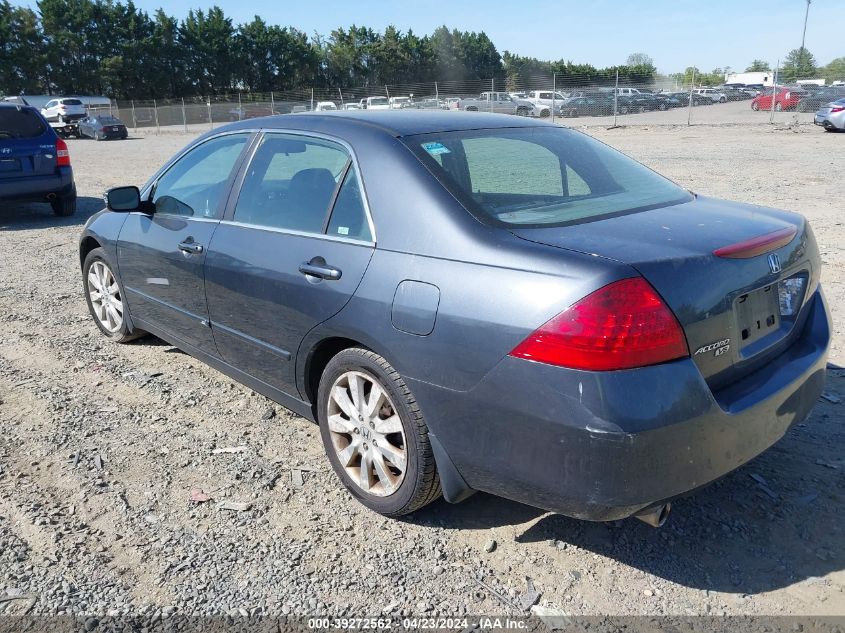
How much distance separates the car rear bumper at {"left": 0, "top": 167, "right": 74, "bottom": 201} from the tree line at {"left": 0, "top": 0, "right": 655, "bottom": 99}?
194 ft

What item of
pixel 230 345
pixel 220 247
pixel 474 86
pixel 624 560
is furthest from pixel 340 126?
pixel 474 86

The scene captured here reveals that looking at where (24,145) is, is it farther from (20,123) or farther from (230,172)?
(230,172)

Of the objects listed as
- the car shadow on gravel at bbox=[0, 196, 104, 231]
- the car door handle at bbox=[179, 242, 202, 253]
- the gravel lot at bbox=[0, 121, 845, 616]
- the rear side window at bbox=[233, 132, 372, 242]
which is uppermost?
the rear side window at bbox=[233, 132, 372, 242]

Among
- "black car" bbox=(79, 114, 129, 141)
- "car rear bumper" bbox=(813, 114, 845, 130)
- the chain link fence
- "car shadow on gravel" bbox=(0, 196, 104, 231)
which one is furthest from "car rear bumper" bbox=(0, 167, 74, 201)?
"black car" bbox=(79, 114, 129, 141)

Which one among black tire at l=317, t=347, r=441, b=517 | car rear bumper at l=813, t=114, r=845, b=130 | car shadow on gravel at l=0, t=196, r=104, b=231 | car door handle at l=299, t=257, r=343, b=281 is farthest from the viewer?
car rear bumper at l=813, t=114, r=845, b=130

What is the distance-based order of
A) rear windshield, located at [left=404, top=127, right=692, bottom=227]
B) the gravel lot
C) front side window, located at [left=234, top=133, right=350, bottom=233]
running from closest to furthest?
the gravel lot, rear windshield, located at [left=404, top=127, right=692, bottom=227], front side window, located at [left=234, top=133, right=350, bottom=233]

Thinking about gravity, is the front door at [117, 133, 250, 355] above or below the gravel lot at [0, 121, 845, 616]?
above

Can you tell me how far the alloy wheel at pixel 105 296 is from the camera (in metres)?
5.19

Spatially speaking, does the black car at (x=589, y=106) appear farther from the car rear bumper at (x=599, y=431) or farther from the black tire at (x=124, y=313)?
the car rear bumper at (x=599, y=431)

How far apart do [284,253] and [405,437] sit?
1.06 m

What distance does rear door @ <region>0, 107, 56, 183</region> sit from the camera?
34.3 ft

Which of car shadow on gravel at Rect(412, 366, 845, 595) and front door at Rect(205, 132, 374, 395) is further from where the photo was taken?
front door at Rect(205, 132, 374, 395)

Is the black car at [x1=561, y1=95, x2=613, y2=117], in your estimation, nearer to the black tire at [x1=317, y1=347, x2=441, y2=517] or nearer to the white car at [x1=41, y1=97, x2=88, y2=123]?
the white car at [x1=41, y1=97, x2=88, y2=123]

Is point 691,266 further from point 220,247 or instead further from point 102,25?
point 102,25
